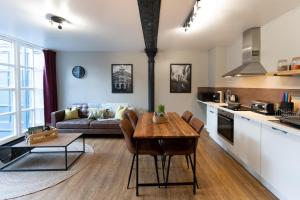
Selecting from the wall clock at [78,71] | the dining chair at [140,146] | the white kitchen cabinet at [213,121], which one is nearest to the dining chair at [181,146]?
the dining chair at [140,146]

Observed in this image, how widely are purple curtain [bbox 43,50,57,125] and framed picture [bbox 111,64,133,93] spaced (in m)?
1.81

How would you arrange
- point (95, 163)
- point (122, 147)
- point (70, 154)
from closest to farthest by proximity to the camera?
point (95, 163) < point (70, 154) < point (122, 147)

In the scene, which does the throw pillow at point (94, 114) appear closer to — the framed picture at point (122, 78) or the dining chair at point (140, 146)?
the framed picture at point (122, 78)

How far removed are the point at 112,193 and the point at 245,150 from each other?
2.11 m

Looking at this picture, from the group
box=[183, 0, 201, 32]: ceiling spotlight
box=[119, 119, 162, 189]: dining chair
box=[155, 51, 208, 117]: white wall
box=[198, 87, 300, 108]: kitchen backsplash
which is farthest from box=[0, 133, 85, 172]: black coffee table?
box=[198, 87, 300, 108]: kitchen backsplash

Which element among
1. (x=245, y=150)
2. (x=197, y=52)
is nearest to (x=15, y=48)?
(x=197, y=52)

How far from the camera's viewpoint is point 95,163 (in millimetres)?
3775

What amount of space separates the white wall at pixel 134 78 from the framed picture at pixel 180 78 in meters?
0.12

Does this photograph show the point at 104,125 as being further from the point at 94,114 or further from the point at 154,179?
the point at 154,179

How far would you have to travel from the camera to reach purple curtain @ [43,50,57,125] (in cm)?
627

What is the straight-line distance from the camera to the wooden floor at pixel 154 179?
268 centimetres

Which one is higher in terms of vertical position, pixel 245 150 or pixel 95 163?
pixel 245 150

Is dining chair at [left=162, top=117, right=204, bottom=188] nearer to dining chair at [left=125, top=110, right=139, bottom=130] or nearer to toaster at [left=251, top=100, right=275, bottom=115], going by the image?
dining chair at [left=125, top=110, right=139, bottom=130]

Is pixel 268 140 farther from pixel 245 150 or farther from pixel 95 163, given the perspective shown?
pixel 95 163
